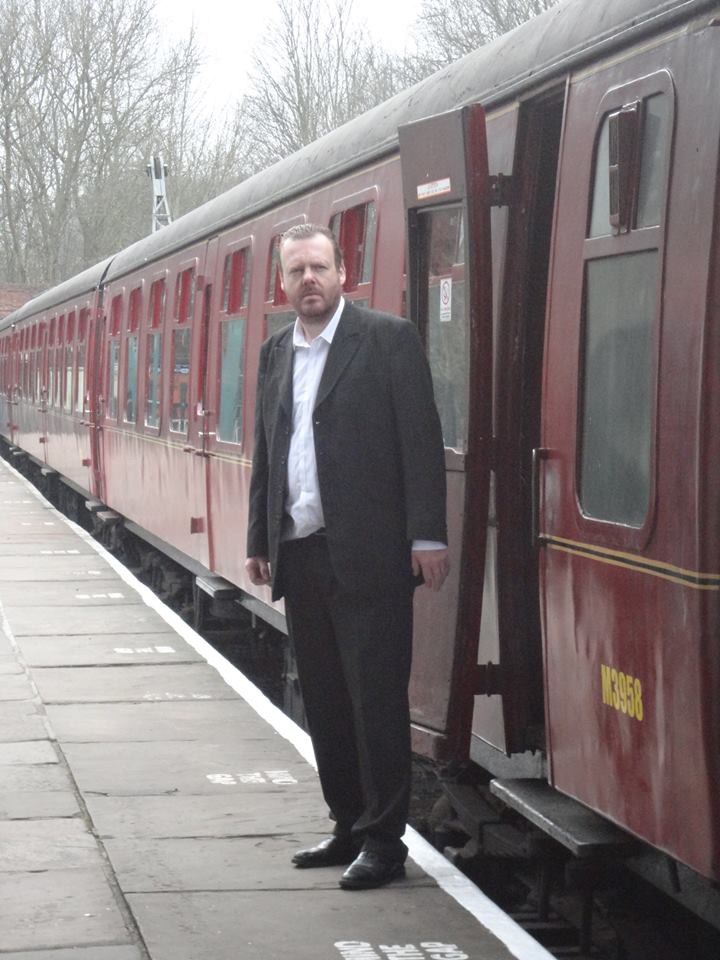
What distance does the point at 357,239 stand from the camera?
25.2ft

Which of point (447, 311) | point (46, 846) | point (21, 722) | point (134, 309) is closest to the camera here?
point (46, 846)

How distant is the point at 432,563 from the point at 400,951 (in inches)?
41.1

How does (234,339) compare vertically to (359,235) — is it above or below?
below

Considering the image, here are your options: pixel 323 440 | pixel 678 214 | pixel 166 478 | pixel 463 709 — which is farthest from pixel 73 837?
pixel 166 478

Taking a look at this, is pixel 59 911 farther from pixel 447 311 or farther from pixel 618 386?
pixel 447 311

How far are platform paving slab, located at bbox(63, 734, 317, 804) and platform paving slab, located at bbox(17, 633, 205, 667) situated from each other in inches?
92.5

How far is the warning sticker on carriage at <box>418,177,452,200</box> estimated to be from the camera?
5406mm

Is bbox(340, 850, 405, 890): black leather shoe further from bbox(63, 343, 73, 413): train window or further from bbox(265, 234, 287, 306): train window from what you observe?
bbox(63, 343, 73, 413): train window

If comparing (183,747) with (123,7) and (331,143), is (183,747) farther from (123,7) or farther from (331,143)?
(123,7)

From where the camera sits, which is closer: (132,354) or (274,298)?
(274,298)

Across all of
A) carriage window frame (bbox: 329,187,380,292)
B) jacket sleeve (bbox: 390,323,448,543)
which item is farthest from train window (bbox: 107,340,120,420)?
jacket sleeve (bbox: 390,323,448,543)

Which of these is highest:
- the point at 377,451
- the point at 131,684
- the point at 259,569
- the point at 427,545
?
the point at 377,451

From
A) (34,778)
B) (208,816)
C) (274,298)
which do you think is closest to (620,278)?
(208,816)

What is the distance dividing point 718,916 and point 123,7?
56086mm
